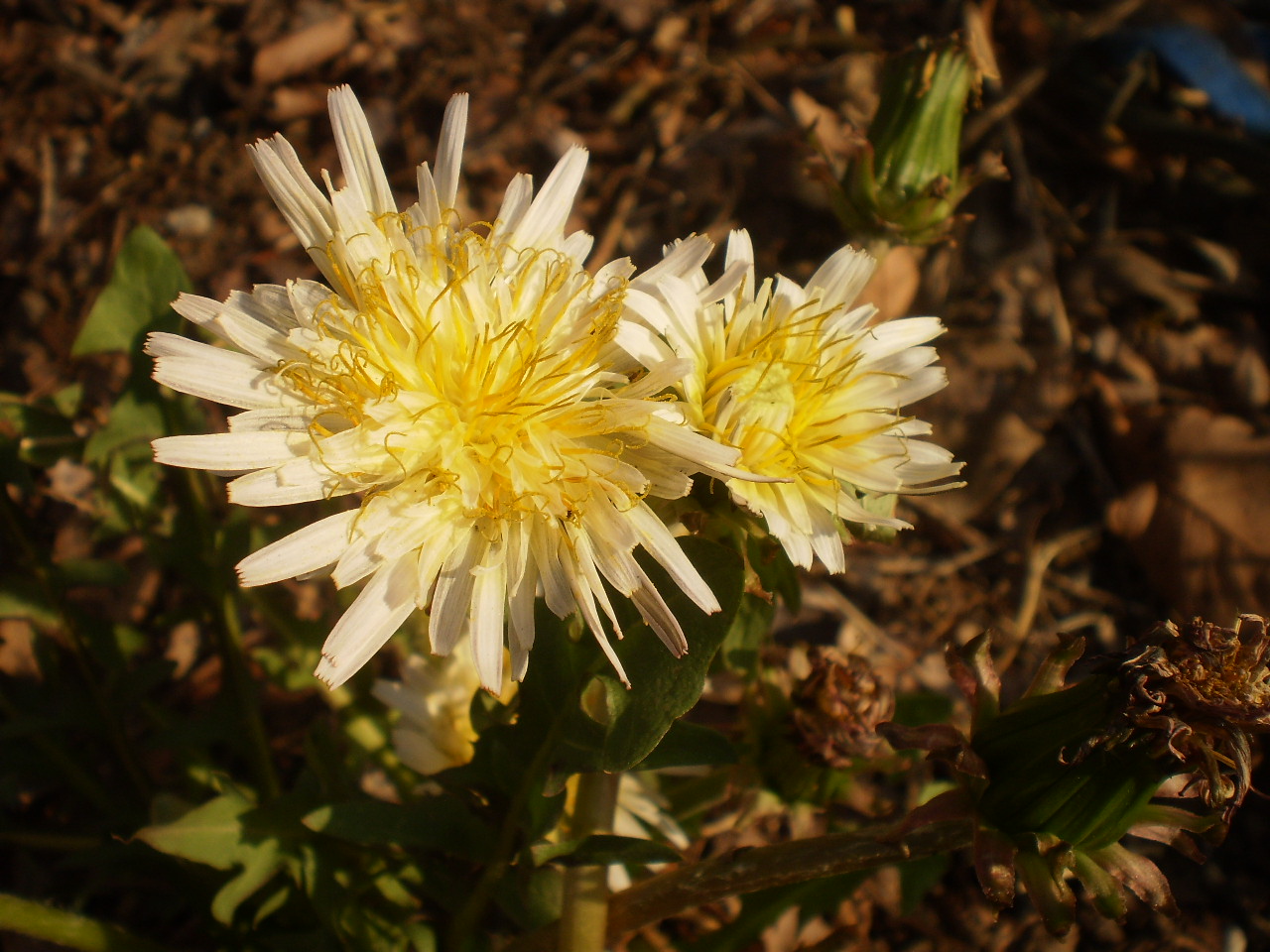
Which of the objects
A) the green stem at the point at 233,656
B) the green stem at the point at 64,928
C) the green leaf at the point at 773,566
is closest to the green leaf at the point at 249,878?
the green stem at the point at 64,928

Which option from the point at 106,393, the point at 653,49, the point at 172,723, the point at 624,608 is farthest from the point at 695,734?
the point at 653,49

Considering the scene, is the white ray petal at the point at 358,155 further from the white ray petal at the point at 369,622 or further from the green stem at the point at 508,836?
the green stem at the point at 508,836

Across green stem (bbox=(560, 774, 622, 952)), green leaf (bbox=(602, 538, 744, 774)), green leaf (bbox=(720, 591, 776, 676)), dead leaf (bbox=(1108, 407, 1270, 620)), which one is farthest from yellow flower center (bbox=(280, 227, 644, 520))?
dead leaf (bbox=(1108, 407, 1270, 620))

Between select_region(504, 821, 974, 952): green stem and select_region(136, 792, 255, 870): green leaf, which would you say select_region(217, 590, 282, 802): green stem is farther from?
select_region(504, 821, 974, 952): green stem

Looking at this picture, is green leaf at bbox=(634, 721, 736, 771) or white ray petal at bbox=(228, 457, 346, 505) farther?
green leaf at bbox=(634, 721, 736, 771)

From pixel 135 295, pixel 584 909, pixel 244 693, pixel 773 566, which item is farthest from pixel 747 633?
pixel 135 295

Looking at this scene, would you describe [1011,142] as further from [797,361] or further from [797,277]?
[797,361]

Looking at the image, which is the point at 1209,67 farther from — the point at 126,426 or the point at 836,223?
the point at 126,426
